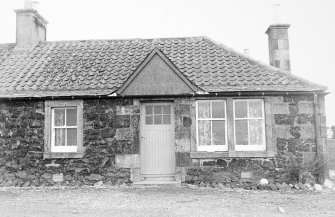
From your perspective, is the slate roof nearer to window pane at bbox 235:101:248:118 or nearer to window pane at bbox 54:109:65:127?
window pane at bbox 235:101:248:118

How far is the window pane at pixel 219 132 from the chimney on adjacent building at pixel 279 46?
11.1 ft

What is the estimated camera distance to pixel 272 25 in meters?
13.7

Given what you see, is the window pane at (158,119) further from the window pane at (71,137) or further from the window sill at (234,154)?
the window pane at (71,137)

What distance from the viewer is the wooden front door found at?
1195 cm

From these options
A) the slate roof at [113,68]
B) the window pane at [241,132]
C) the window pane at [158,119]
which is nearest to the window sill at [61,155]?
the slate roof at [113,68]

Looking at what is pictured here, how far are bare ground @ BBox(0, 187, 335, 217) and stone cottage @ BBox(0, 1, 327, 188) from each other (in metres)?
0.80

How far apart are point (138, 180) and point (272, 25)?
7371mm

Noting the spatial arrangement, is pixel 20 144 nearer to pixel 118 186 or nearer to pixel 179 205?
pixel 118 186

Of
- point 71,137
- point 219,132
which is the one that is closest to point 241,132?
point 219,132

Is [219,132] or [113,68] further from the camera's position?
[113,68]

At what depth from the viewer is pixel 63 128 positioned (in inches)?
480

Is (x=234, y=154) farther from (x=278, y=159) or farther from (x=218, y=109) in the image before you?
(x=218, y=109)

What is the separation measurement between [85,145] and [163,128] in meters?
2.52

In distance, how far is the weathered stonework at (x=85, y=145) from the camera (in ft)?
38.6
